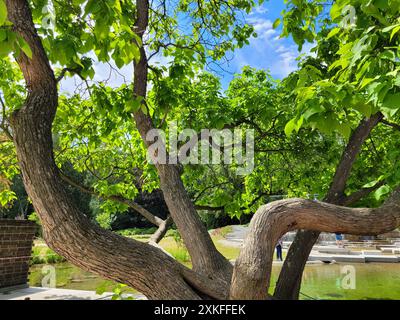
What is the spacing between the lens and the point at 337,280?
1167 centimetres

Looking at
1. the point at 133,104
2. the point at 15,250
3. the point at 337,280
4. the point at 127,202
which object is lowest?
the point at 337,280

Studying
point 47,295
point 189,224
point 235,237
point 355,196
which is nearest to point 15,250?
point 47,295

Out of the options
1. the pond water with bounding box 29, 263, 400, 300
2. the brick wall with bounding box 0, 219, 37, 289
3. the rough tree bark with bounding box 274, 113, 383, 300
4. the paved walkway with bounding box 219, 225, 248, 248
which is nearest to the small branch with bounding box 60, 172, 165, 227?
the rough tree bark with bounding box 274, 113, 383, 300

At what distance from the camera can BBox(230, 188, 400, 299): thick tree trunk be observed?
229 centimetres

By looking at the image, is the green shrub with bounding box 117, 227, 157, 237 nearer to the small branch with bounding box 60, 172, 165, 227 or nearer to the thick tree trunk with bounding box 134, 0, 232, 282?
the small branch with bounding box 60, 172, 165, 227

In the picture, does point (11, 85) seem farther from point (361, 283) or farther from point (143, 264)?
point (361, 283)

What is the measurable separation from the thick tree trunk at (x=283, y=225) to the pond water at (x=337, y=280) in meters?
6.85

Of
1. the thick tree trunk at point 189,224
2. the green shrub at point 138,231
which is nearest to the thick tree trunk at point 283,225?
the thick tree trunk at point 189,224

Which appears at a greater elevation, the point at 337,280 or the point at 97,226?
the point at 97,226

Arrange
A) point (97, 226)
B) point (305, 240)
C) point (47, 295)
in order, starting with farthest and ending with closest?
point (47, 295), point (305, 240), point (97, 226)

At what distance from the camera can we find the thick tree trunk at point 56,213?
90.3 inches

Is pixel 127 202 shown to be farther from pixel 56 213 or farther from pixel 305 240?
pixel 56 213

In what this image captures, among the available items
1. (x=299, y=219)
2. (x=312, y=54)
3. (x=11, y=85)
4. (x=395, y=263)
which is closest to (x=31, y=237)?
(x=11, y=85)

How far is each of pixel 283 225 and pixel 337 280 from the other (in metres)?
10.5
